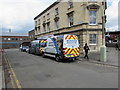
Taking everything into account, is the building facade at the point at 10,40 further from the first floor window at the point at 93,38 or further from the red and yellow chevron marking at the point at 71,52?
the red and yellow chevron marking at the point at 71,52

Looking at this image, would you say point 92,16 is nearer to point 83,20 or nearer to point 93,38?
point 83,20

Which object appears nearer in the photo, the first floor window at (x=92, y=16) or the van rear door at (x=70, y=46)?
the van rear door at (x=70, y=46)

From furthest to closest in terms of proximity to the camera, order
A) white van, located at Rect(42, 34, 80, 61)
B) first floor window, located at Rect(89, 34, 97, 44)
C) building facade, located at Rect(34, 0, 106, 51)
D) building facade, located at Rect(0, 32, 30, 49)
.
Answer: building facade, located at Rect(0, 32, 30, 49) → first floor window, located at Rect(89, 34, 97, 44) → building facade, located at Rect(34, 0, 106, 51) → white van, located at Rect(42, 34, 80, 61)

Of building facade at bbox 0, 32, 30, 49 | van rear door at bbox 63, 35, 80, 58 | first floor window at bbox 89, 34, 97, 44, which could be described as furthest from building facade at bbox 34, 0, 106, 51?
building facade at bbox 0, 32, 30, 49

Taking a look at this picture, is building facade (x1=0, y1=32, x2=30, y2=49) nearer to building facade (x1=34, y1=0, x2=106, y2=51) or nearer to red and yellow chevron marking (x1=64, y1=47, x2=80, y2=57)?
building facade (x1=34, y1=0, x2=106, y2=51)

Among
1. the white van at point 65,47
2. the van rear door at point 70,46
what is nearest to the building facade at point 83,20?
the van rear door at point 70,46

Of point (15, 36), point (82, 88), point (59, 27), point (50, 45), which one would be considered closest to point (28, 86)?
point (82, 88)

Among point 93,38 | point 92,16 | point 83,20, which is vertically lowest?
point 93,38

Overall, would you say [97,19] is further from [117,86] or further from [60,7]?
[117,86]

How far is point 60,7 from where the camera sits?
72.5 ft

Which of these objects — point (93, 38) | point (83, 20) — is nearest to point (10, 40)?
point (83, 20)

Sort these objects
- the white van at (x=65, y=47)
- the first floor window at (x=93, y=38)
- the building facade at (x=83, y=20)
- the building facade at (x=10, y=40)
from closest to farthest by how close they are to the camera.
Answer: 1. the white van at (x=65, y=47)
2. the building facade at (x=83, y=20)
3. the first floor window at (x=93, y=38)
4. the building facade at (x=10, y=40)

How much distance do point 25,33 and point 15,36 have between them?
27.7 feet

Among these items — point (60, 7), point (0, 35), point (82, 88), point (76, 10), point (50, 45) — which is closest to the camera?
point (82, 88)
